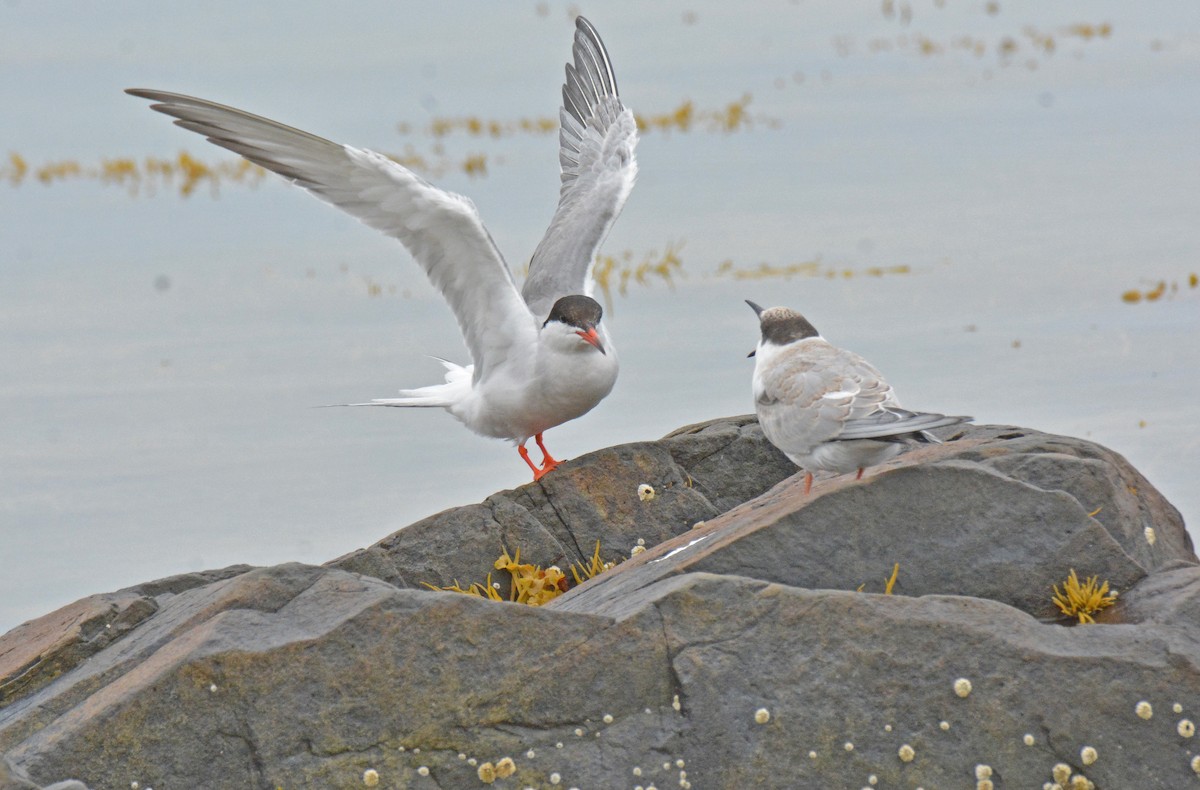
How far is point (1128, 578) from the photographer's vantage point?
15.4 feet

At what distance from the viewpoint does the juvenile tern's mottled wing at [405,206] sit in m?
6.25

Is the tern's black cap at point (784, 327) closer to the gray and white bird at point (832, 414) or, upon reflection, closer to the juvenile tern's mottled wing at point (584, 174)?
the gray and white bird at point (832, 414)

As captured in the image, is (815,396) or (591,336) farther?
(591,336)

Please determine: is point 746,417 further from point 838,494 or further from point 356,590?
point 356,590

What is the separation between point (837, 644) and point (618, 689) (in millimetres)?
567

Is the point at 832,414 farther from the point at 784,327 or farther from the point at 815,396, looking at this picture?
the point at 784,327

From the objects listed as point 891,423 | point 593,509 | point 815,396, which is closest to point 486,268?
point 593,509

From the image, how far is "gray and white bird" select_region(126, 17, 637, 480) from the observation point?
6.36 meters

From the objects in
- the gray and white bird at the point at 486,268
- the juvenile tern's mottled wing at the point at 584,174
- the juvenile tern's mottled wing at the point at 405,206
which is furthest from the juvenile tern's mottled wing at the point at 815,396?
the juvenile tern's mottled wing at the point at 584,174

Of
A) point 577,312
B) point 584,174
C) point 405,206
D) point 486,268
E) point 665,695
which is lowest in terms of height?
point 665,695

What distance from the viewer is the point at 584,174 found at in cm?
853

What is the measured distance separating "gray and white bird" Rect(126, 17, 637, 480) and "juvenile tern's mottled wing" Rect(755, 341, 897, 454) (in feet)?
4.78

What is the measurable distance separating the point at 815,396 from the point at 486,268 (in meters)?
2.41

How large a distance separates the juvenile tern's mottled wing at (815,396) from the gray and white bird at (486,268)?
4.78 feet
